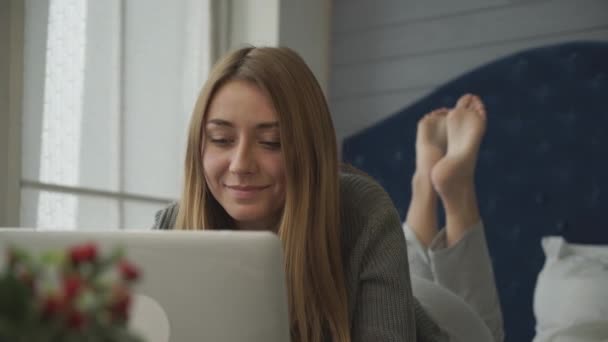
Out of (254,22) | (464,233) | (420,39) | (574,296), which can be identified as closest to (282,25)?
(254,22)

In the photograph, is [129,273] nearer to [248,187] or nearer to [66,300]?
[66,300]

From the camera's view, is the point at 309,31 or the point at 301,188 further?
the point at 309,31

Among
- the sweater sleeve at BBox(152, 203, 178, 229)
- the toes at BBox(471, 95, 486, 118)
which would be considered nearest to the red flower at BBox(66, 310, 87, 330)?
the sweater sleeve at BBox(152, 203, 178, 229)

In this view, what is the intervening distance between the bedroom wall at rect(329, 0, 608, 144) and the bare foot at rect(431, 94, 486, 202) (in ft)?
2.19

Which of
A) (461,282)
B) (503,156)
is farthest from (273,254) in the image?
(503,156)

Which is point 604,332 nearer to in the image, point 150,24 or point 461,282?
point 461,282

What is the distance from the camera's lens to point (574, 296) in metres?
2.27

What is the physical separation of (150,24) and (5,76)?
848 millimetres

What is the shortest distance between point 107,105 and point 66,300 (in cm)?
229

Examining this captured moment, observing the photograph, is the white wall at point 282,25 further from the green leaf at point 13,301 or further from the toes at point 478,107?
the green leaf at point 13,301

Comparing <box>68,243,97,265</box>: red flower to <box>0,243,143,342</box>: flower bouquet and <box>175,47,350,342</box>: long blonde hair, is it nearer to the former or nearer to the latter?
<box>0,243,143,342</box>: flower bouquet

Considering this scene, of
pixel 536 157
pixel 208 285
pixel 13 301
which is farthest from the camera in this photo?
pixel 536 157

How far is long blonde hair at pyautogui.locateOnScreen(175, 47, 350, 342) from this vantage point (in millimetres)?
1048

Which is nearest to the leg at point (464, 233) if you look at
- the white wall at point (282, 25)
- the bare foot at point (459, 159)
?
the bare foot at point (459, 159)
